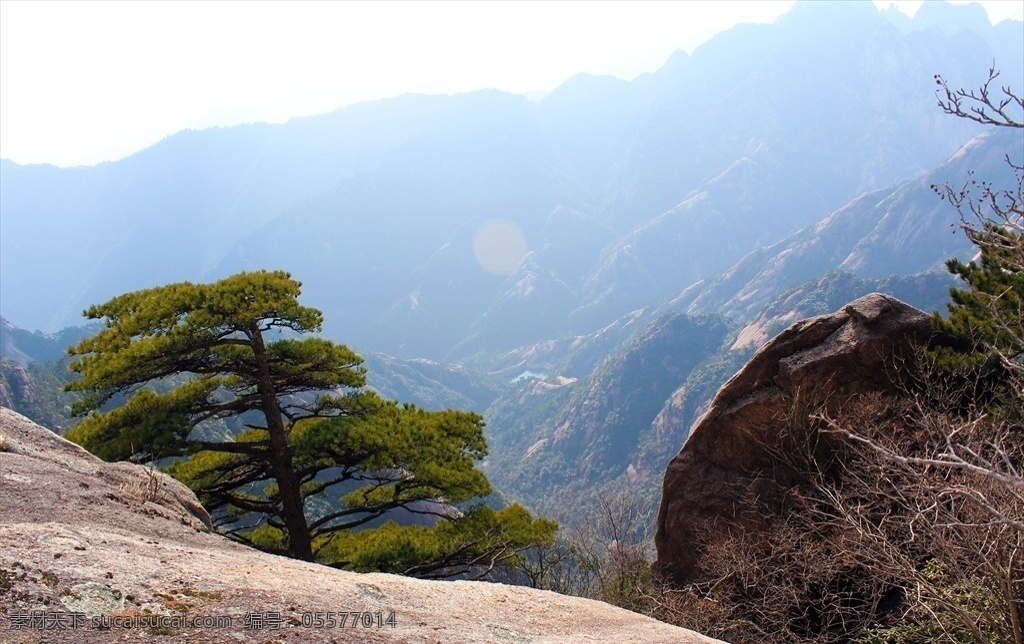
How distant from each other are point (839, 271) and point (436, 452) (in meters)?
159

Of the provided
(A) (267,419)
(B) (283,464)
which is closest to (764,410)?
(B) (283,464)

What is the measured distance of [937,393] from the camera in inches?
498

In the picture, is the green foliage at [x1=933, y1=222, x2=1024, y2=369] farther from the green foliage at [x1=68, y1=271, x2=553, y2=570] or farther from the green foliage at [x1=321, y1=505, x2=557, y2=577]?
the green foliage at [x1=68, y1=271, x2=553, y2=570]

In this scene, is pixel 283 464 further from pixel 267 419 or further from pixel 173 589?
pixel 173 589

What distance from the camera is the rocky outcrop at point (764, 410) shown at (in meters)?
14.4

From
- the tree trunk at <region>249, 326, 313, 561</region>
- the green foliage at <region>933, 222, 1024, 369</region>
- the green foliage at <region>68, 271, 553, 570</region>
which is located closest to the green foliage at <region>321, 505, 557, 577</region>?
the green foliage at <region>68, 271, 553, 570</region>

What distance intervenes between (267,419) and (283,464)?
961 mm

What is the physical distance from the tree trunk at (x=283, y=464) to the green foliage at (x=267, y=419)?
0.08ft

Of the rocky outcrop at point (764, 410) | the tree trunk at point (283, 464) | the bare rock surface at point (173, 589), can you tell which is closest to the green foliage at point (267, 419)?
the tree trunk at point (283, 464)

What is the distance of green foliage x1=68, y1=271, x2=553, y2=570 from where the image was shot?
1149cm

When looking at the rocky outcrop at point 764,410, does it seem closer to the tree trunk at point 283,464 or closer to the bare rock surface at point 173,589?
the bare rock surface at point 173,589

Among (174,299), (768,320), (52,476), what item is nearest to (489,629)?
(52,476)

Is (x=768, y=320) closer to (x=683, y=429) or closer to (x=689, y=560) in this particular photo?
(x=683, y=429)

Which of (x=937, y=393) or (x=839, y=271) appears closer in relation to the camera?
(x=937, y=393)
